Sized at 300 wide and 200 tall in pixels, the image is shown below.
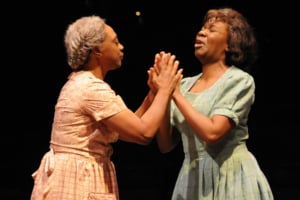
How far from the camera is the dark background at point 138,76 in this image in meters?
4.14

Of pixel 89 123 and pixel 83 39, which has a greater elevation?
pixel 83 39

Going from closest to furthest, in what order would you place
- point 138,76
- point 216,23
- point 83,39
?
point 83,39 → point 216,23 → point 138,76

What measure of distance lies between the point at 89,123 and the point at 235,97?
0.52 metres

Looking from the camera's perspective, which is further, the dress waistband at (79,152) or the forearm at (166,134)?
the forearm at (166,134)

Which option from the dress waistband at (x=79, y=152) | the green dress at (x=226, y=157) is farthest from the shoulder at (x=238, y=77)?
the dress waistband at (x=79, y=152)

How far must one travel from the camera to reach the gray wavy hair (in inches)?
91.3

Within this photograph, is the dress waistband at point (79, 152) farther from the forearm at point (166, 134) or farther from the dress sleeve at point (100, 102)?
the forearm at point (166, 134)

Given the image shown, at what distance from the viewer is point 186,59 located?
4168 mm

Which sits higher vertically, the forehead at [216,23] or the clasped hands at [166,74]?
the forehead at [216,23]

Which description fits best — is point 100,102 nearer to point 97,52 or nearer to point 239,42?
point 97,52

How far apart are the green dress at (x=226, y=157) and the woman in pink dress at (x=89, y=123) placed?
0.56ft

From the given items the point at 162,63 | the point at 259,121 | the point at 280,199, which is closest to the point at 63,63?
the point at 259,121

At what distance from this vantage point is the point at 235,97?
2279 mm

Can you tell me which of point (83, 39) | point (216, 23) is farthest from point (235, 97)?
point (83, 39)
